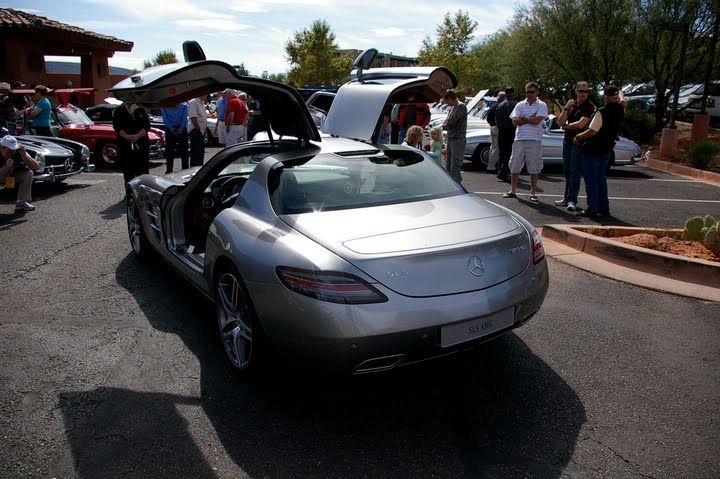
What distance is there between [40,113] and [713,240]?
12.8m

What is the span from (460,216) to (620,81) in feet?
66.4

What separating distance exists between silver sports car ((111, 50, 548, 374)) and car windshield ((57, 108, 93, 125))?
1056 cm

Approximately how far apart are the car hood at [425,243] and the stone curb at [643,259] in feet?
8.69

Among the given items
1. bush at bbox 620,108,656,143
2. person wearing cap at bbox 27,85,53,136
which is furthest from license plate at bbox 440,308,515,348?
bush at bbox 620,108,656,143

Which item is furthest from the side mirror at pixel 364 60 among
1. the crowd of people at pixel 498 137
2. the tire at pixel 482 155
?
the tire at pixel 482 155

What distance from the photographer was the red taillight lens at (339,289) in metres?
2.88

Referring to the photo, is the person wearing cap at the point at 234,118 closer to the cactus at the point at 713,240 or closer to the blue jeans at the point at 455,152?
the blue jeans at the point at 455,152

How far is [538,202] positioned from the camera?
9445 millimetres

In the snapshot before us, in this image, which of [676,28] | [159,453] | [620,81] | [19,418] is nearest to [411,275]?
[159,453]

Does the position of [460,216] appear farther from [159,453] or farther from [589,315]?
[159,453]

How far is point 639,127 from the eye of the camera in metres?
19.1

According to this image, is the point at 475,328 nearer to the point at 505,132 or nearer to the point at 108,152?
the point at 505,132

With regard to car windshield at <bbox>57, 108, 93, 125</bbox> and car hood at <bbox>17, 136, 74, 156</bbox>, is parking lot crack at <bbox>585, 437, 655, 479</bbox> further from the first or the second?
car windshield at <bbox>57, 108, 93, 125</bbox>

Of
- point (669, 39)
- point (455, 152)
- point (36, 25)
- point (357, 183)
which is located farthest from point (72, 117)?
point (669, 39)
